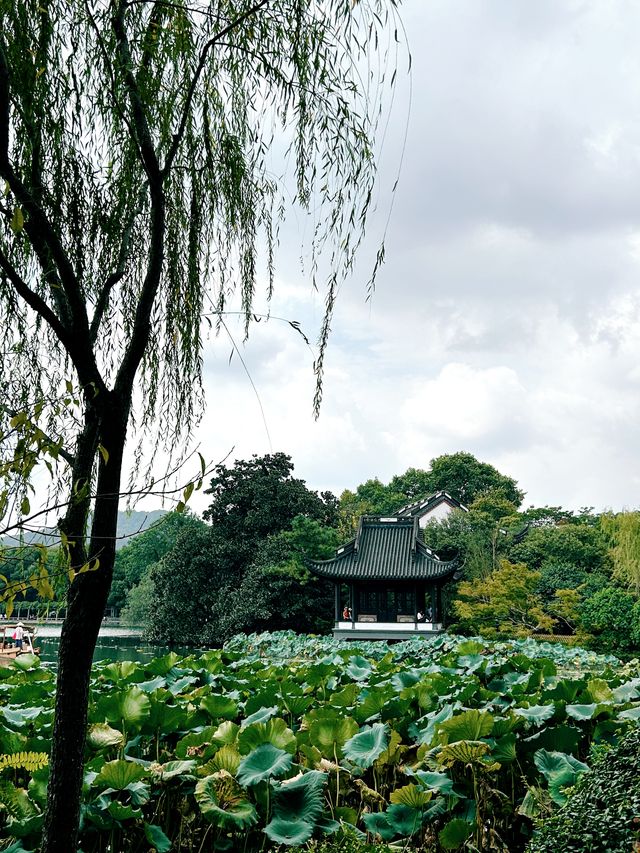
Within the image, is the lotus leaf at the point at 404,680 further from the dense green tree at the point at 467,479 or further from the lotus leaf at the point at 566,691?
the dense green tree at the point at 467,479

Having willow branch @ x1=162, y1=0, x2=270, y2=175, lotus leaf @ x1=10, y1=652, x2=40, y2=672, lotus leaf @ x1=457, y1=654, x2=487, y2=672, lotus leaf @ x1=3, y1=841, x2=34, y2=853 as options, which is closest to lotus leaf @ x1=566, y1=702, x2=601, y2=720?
lotus leaf @ x1=457, y1=654, x2=487, y2=672

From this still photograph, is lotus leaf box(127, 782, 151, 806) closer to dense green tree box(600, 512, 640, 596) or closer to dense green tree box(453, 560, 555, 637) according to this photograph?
dense green tree box(453, 560, 555, 637)

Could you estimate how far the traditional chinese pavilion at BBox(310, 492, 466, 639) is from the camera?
19.6 metres

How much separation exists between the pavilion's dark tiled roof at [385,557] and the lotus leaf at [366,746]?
16.5 metres

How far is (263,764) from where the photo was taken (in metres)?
2.72

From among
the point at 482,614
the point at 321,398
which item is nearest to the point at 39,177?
the point at 321,398

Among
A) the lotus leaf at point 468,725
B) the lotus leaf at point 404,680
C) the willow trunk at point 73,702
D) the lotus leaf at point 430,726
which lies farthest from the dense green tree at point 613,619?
the willow trunk at point 73,702

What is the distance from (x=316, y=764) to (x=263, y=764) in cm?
37

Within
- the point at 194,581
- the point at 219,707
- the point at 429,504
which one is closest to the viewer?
the point at 219,707

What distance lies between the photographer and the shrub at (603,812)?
7.22 feet

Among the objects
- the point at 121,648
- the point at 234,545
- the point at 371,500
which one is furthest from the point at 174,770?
the point at 371,500

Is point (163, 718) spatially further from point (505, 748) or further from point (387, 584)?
point (387, 584)

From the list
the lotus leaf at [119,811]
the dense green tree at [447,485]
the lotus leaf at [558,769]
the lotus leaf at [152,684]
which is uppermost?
the dense green tree at [447,485]

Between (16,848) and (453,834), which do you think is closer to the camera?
(16,848)
